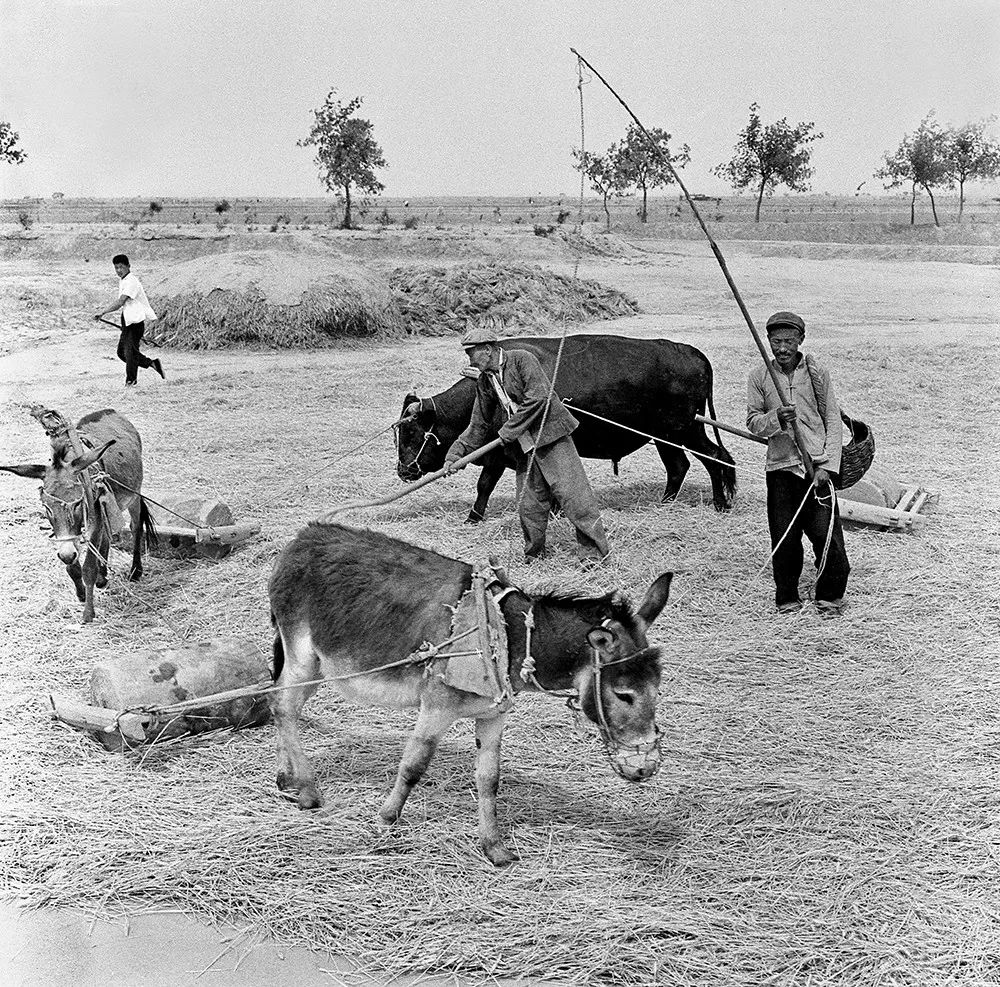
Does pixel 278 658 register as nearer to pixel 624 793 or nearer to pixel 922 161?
pixel 624 793

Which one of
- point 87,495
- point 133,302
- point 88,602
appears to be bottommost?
point 88,602

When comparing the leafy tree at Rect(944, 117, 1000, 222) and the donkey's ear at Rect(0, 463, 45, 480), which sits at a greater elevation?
the leafy tree at Rect(944, 117, 1000, 222)

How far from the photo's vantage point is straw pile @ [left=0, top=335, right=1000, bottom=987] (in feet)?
13.4

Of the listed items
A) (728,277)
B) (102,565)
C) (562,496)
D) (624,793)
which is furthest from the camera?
(562,496)

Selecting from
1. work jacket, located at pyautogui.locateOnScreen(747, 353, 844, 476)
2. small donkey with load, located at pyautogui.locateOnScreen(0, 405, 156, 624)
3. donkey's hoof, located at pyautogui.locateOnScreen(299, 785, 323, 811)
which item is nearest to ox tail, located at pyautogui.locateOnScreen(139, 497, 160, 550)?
small donkey with load, located at pyautogui.locateOnScreen(0, 405, 156, 624)

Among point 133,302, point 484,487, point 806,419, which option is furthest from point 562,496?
point 133,302

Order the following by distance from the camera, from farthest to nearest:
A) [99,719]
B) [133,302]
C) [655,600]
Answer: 1. [133,302]
2. [99,719]
3. [655,600]

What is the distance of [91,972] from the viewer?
3.92 metres

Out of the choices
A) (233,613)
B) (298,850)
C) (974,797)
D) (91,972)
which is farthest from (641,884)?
(233,613)

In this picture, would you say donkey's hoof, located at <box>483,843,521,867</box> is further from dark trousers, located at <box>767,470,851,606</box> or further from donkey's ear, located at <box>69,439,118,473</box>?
donkey's ear, located at <box>69,439,118,473</box>

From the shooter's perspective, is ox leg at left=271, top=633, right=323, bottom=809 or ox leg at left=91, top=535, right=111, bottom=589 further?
ox leg at left=91, top=535, right=111, bottom=589

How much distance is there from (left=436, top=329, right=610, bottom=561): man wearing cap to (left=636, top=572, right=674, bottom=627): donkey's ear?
3928mm

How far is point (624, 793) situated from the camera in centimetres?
519

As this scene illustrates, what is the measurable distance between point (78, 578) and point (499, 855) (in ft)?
13.7
